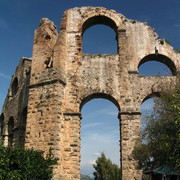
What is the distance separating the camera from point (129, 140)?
998 centimetres

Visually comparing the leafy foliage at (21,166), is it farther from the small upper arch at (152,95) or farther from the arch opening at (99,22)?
the arch opening at (99,22)

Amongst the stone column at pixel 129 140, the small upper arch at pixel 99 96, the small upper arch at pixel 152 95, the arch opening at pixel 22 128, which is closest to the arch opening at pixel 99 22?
the small upper arch at pixel 99 96

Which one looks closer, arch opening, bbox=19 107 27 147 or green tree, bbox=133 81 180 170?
green tree, bbox=133 81 180 170

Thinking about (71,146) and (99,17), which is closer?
(71,146)

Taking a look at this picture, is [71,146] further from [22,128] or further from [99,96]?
[22,128]

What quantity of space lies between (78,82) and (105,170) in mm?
17438

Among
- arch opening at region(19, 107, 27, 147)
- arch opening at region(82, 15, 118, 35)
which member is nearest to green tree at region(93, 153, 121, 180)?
arch opening at region(19, 107, 27, 147)

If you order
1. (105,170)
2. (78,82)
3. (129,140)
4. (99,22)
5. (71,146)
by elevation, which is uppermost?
(99,22)

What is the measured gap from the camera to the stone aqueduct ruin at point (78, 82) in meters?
9.80

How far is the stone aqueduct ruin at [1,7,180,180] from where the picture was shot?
9.80m

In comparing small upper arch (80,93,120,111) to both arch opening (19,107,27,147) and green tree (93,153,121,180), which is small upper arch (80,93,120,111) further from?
green tree (93,153,121,180)

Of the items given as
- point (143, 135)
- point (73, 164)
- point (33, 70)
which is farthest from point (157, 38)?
point (73, 164)

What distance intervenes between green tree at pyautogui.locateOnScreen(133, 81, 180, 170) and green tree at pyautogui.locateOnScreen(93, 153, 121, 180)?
1683 cm

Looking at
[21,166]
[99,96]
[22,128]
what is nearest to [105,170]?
[22,128]
